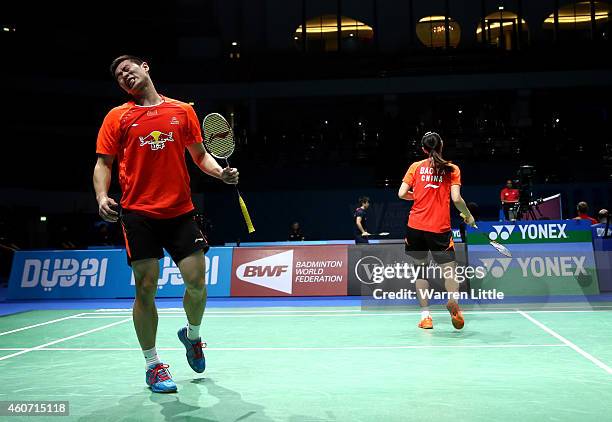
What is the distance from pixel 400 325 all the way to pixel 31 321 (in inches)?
178

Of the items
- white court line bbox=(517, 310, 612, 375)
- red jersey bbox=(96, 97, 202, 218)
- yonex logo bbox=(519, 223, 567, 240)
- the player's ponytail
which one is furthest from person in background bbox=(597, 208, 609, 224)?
red jersey bbox=(96, 97, 202, 218)

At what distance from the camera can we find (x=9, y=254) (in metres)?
16.3

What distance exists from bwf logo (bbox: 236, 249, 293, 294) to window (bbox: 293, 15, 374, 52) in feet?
56.4

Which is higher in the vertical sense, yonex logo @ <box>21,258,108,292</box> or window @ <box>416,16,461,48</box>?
window @ <box>416,16,461,48</box>

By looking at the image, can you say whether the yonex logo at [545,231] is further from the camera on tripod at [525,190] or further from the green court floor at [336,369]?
the green court floor at [336,369]

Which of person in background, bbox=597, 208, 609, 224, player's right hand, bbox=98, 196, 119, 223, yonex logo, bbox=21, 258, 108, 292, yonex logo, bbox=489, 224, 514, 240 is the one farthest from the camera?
person in background, bbox=597, 208, 609, 224

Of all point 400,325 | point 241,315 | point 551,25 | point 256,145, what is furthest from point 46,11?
point 400,325

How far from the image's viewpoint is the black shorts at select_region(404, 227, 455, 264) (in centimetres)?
622

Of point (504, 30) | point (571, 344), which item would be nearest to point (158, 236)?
point (571, 344)

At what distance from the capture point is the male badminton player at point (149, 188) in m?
3.86

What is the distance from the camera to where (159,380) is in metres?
3.90

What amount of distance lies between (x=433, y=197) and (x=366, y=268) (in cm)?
411

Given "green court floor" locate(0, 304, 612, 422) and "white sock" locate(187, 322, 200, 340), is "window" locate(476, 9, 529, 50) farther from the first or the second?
"white sock" locate(187, 322, 200, 340)

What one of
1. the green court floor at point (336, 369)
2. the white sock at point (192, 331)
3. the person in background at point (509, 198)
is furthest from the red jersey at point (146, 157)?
the person in background at point (509, 198)
